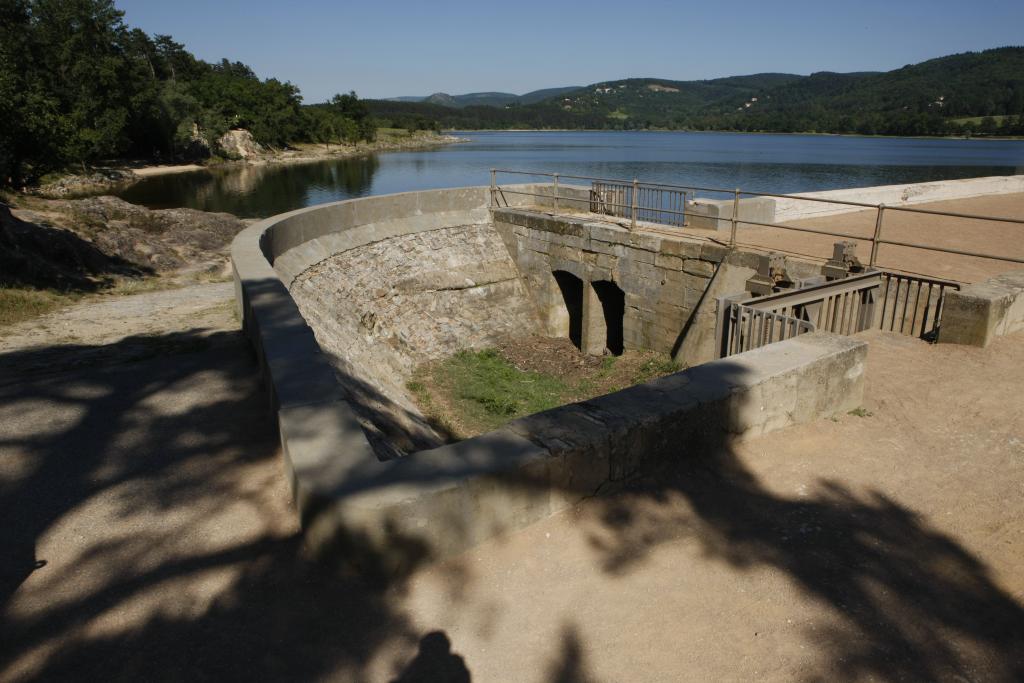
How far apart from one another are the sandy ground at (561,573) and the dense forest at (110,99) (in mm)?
13047

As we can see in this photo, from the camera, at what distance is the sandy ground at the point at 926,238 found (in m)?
10.2

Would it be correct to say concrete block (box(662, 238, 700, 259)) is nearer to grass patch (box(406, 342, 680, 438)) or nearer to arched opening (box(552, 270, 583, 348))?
grass patch (box(406, 342, 680, 438))

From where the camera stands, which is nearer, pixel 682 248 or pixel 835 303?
pixel 835 303

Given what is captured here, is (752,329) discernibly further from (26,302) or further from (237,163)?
(237,163)

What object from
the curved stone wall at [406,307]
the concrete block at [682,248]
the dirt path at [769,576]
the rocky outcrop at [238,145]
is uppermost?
the rocky outcrop at [238,145]

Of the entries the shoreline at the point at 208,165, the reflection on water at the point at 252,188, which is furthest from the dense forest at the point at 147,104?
the reflection on water at the point at 252,188

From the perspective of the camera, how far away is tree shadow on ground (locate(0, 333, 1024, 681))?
9.04 feet

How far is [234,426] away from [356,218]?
936 centimetres

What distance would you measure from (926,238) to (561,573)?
1257 centimetres

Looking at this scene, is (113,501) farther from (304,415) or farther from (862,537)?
(862,537)

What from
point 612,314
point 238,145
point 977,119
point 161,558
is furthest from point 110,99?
point 977,119

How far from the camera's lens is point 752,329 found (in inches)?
255

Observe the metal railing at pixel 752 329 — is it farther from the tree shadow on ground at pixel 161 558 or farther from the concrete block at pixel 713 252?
the concrete block at pixel 713 252

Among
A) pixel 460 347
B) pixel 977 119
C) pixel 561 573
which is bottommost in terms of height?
pixel 460 347
